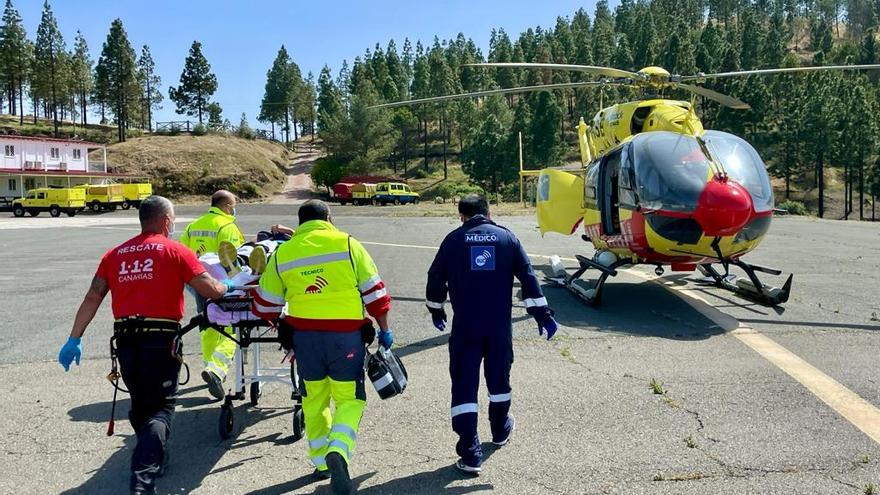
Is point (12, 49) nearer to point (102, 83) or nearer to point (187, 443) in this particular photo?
point (102, 83)

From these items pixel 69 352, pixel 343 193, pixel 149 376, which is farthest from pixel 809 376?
pixel 343 193

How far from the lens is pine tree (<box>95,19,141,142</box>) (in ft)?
263

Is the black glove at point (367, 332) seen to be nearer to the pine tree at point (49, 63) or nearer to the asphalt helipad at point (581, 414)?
the asphalt helipad at point (581, 414)

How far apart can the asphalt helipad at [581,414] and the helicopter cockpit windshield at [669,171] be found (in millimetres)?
1747

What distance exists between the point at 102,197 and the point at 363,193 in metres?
21.8

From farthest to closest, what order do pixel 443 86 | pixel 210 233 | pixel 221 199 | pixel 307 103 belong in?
pixel 307 103
pixel 443 86
pixel 221 199
pixel 210 233

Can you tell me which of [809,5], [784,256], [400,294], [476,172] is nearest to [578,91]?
[476,172]

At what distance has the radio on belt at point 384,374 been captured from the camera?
471 cm

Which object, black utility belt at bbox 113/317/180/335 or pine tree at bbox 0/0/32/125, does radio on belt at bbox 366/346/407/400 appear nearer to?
black utility belt at bbox 113/317/180/335

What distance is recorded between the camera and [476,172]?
229ft

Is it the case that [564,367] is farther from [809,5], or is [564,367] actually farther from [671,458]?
[809,5]

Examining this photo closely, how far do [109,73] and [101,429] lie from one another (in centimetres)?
8713

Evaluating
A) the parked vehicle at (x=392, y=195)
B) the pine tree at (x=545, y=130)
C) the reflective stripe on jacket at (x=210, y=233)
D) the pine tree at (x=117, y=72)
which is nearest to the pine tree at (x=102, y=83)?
the pine tree at (x=117, y=72)

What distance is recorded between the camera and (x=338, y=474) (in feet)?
13.6
